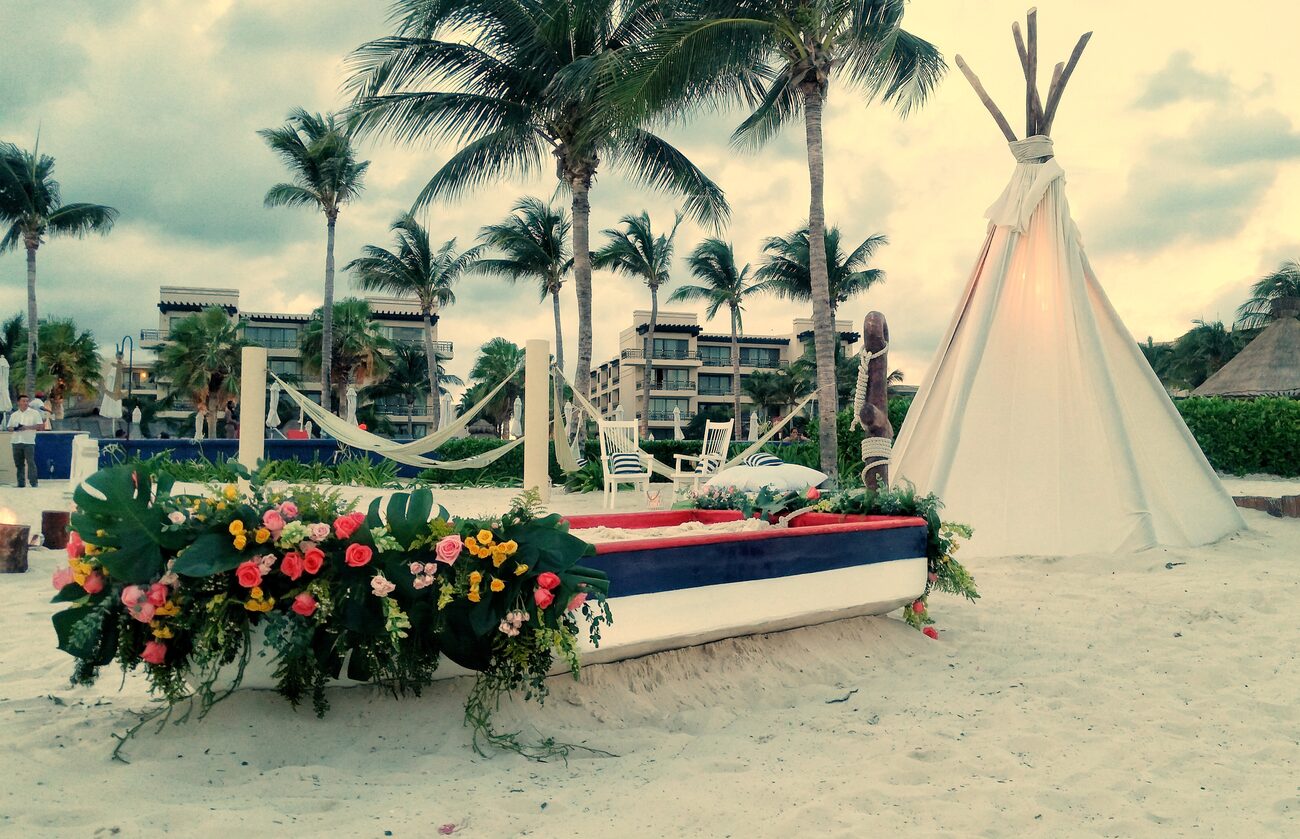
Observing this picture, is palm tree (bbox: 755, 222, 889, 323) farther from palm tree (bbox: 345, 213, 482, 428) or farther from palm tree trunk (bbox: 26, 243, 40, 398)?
palm tree trunk (bbox: 26, 243, 40, 398)

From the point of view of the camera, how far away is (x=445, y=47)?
42.6ft

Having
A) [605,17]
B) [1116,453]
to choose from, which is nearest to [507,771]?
[1116,453]

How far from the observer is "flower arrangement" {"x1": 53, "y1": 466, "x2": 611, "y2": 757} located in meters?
2.39

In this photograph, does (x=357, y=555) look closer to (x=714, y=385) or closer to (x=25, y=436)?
(x=25, y=436)

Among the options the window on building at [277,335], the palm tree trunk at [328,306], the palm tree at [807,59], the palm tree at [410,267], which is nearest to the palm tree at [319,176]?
the palm tree trunk at [328,306]

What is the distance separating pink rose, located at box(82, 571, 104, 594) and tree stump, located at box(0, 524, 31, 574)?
3.80m

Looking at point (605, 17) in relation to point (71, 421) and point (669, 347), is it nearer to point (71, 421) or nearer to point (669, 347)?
point (71, 421)

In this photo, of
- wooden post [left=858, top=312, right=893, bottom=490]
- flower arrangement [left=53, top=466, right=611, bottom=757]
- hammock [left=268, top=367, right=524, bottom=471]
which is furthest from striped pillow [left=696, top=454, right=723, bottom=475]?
flower arrangement [left=53, top=466, right=611, bottom=757]

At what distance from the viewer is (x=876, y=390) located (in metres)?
5.62

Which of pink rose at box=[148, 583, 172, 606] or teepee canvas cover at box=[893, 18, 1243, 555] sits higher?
teepee canvas cover at box=[893, 18, 1243, 555]

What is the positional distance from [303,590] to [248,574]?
162mm

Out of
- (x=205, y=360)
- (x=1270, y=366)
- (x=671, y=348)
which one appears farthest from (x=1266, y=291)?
(x=205, y=360)

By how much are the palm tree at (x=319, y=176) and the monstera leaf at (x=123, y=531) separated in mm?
22717

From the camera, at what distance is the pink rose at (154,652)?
2406mm
